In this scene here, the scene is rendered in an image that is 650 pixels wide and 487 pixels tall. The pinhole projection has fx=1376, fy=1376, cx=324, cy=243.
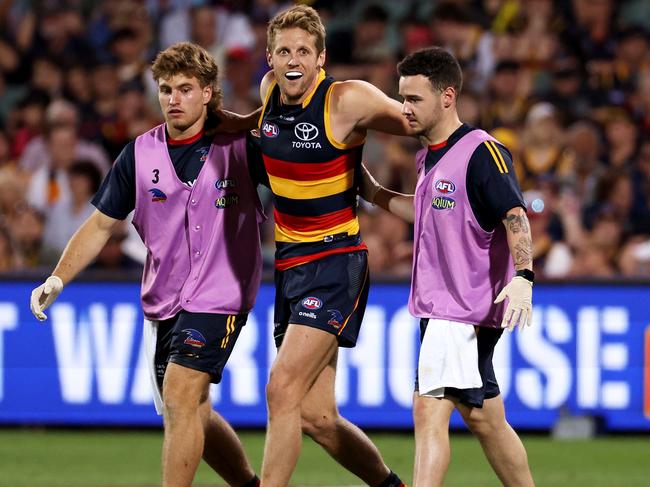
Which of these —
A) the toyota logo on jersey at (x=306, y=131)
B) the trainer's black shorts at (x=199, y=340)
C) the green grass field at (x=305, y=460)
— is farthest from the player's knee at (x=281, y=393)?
the green grass field at (x=305, y=460)

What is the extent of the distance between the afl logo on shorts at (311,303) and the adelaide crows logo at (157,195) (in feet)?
3.13

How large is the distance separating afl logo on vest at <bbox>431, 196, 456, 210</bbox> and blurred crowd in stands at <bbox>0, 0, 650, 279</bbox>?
4704mm

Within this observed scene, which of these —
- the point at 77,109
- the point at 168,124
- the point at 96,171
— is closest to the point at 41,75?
the point at 77,109

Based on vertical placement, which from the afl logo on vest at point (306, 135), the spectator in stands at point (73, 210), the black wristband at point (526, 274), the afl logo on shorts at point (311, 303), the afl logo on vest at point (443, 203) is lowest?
the spectator in stands at point (73, 210)

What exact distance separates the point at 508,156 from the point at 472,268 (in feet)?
1.87

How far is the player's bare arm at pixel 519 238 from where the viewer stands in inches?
253

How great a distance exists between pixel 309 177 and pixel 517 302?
1.40m

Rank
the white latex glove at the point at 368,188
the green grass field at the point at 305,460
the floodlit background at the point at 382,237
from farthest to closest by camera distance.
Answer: the floodlit background at the point at 382,237 < the green grass field at the point at 305,460 < the white latex glove at the point at 368,188

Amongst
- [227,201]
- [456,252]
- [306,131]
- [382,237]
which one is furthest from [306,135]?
[382,237]

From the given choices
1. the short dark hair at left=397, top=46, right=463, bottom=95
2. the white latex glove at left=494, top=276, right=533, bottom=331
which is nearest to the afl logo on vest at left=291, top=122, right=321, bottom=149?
the short dark hair at left=397, top=46, right=463, bottom=95

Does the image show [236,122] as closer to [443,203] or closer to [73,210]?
[443,203]

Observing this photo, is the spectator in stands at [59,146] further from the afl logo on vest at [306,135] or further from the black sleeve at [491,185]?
the black sleeve at [491,185]

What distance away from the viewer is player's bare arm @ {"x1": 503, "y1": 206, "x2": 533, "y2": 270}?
21.1 ft

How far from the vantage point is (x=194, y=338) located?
7133 mm
